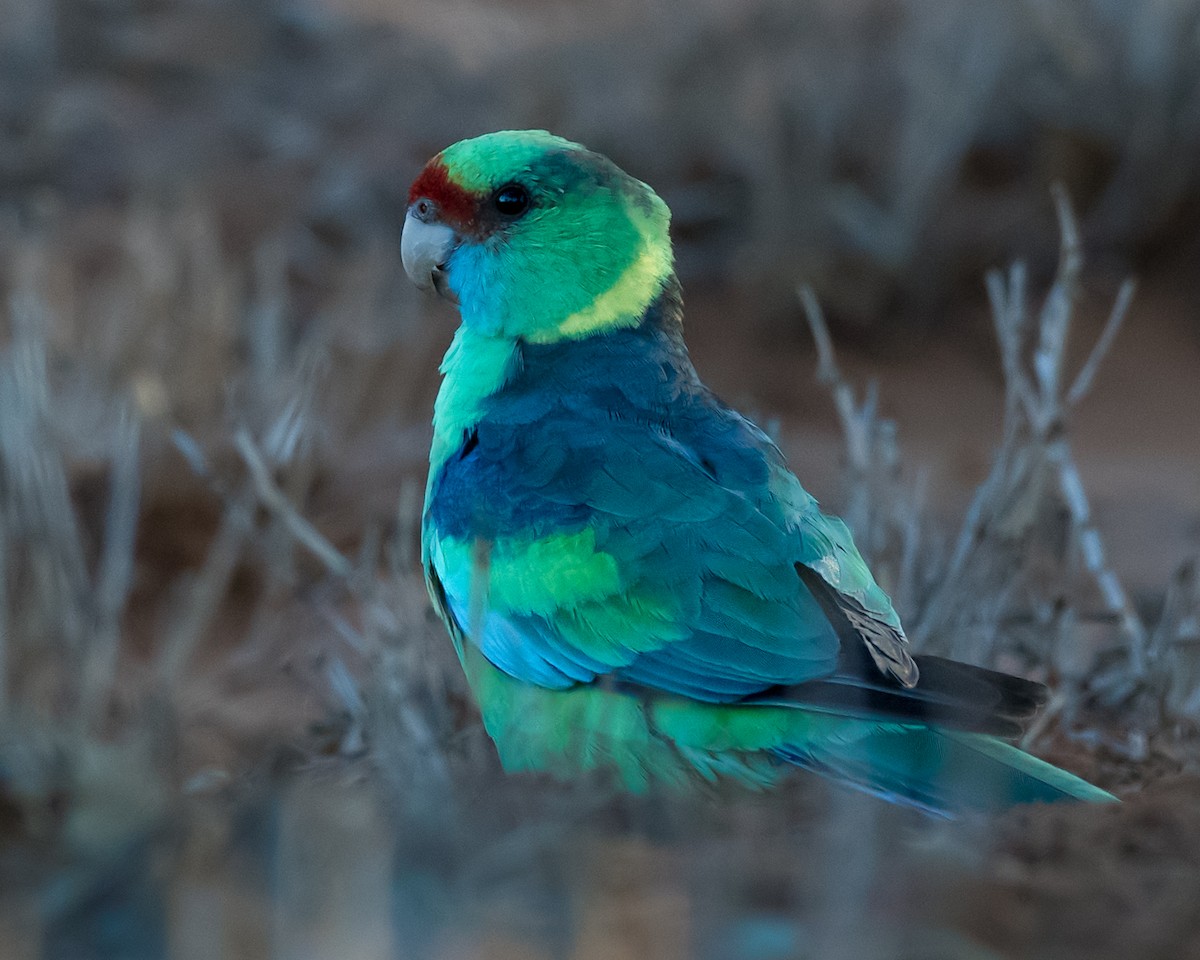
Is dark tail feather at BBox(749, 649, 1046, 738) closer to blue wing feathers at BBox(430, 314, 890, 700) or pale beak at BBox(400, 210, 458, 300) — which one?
blue wing feathers at BBox(430, 314, 890, 700)

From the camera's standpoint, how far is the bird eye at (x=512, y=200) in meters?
2.43

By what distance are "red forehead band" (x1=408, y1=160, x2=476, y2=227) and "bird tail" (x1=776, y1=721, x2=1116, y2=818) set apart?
102 cm

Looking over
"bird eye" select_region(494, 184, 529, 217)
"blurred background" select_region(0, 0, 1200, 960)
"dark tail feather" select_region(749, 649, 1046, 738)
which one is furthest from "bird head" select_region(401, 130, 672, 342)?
"dark tail feather" select_region(749, 649, 1046, 738)

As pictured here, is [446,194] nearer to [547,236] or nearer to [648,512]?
[547,236]

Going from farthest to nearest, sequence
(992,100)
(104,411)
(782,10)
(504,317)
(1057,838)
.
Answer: (782,10)
(992,100)
(104,411)
(504,317)
(1057,838)

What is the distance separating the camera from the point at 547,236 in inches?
95.3

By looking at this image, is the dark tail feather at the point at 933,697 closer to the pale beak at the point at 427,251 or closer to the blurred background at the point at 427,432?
the blurred background at the point at 427,432

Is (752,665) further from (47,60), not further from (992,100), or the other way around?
(47,60)

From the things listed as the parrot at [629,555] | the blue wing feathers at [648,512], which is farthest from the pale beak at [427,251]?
the blue wing feathers at [648,512]

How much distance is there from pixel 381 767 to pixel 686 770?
1.41ft

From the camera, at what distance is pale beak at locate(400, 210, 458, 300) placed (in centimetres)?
249

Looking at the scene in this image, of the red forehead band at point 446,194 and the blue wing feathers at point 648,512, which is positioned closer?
the blue wing feathers at point 648,512

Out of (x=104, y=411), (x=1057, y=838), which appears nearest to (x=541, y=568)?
(x=1057, y=838)

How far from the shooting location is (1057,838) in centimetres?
186
